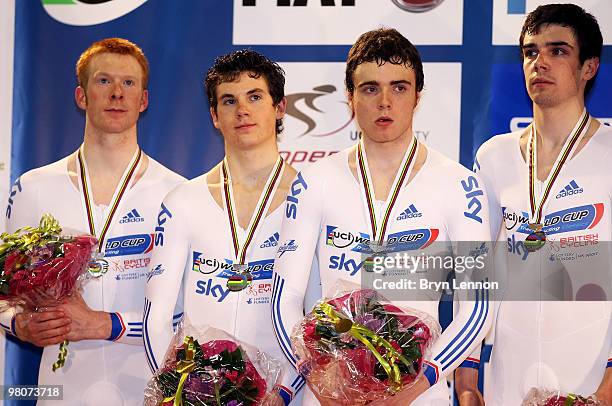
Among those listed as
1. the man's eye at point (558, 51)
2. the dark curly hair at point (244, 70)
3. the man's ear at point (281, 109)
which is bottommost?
the man's ear at point (281, 109)

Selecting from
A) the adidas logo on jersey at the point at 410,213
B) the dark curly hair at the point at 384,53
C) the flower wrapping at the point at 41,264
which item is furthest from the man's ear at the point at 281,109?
the flower wrapping at the point at 41,264

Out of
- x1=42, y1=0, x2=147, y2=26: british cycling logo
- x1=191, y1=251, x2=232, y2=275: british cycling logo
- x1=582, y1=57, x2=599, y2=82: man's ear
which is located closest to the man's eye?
x1=582, y1=57, x2=599, y2=82: man's ear

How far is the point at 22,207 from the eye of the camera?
5.17m

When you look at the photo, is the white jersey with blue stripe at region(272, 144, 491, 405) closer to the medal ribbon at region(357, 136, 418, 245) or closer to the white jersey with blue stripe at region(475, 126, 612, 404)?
the medal ribbon at region(357, 136, 418, 245)

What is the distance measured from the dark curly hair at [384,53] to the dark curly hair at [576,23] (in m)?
0.63

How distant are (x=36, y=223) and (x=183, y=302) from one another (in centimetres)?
92

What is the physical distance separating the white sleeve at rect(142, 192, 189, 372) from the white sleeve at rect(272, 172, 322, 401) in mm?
510

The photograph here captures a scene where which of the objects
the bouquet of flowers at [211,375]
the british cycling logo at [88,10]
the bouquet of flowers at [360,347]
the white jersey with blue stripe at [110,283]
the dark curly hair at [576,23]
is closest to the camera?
the bouquet of flowers at [360,347]

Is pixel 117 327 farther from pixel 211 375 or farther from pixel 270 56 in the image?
pixel 270 56

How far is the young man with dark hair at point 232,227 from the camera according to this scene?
15.4ft

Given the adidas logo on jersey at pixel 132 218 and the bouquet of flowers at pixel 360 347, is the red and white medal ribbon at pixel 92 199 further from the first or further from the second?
the bouquet of flowers at pixel 360 347

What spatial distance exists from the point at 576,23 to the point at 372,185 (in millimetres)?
1286

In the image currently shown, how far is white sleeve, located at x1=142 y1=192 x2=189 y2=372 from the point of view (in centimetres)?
461

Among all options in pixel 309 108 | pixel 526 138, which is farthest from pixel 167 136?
pixel 526 138
